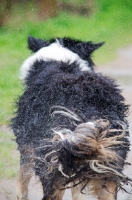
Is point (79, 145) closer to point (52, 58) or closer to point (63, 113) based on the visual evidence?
point (63, 113)

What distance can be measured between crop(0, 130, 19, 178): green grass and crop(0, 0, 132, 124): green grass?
8.25 feet

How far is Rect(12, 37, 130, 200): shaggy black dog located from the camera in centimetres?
374

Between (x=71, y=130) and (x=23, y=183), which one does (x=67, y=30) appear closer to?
(x=23, y=183)

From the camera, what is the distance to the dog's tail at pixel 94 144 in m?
3.68

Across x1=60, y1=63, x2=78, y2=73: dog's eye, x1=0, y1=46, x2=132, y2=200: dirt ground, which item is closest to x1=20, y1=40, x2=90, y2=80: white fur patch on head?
x1=60, y1=63, x2=78, y2=73: dog's eye

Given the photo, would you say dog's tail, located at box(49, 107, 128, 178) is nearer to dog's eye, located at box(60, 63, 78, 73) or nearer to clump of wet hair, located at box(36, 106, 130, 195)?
clump of wet hair, located at box(36, 106, 130, 195)

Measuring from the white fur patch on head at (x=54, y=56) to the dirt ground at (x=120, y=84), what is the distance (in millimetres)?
1103

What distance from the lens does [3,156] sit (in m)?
6.53

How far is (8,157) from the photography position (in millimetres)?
6461

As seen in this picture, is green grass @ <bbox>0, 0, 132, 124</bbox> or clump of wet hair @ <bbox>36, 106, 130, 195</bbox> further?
green grass @ <bbox>0, 0, 132, 124</bbox>

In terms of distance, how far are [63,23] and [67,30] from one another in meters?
0.52

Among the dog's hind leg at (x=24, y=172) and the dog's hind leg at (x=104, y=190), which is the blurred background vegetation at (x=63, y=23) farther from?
the dog's hind leg at (x=104, y=190)

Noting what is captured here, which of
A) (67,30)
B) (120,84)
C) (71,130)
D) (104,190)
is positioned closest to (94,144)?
(71,130)

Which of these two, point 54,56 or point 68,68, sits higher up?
point 54,56
